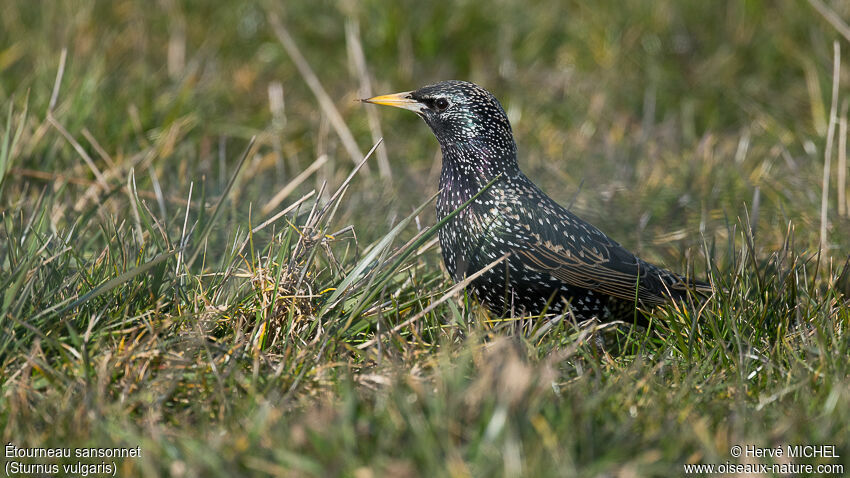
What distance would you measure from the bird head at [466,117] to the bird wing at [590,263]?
355 mm

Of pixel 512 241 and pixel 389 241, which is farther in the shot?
pixel 512 241

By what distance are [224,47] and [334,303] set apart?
153 inches

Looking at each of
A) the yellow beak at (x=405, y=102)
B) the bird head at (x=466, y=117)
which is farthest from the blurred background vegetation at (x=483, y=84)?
the bird head at (x=466, y=117)

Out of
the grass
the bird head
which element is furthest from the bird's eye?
the grass

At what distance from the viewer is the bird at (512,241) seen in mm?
3396

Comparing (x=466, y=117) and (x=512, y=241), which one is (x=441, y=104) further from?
(x=512, y=241)

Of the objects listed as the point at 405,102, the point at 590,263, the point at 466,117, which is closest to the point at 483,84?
the point at 405,102

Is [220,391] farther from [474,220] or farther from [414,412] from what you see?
[474,220]

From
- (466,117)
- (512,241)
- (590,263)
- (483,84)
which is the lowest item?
(590,263)

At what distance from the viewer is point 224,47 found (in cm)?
651

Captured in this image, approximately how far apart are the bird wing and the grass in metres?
0.15

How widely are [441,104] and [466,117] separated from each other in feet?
0.43

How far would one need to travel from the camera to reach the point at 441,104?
12.3 feet

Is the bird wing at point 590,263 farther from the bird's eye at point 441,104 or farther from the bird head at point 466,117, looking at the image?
the bird's eye at point 441,104
